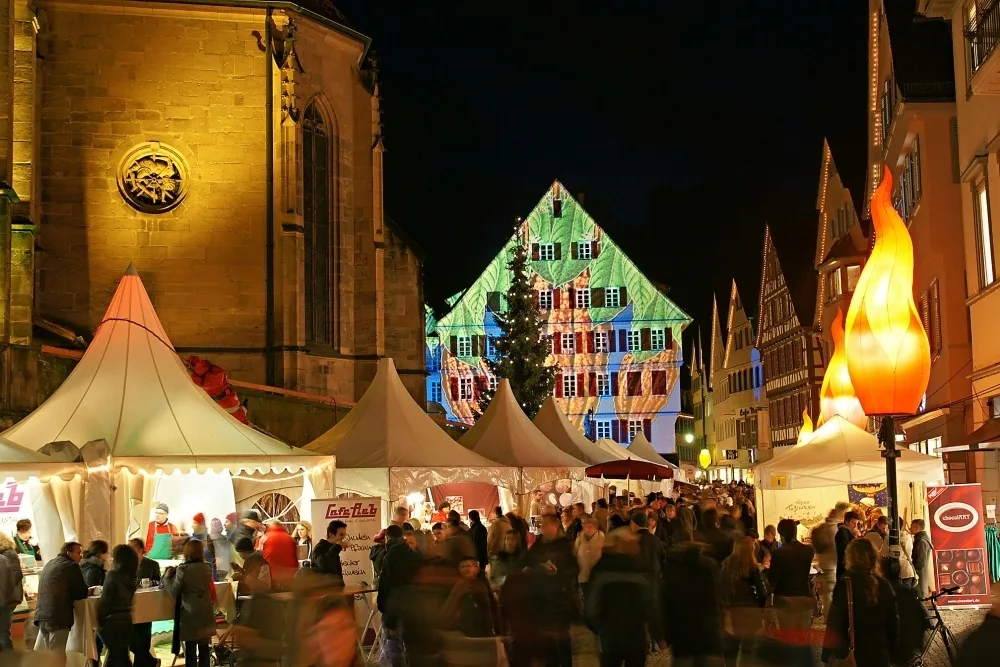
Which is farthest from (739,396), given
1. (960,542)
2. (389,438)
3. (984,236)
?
(960,542)

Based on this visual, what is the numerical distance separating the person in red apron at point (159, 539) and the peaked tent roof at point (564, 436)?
12.1 meters

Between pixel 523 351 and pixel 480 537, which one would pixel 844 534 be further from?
pixel 523 351

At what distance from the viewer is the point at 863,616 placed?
28.1 ft

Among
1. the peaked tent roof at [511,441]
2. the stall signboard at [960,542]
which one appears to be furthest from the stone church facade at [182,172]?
the stall signboard at [960,542]

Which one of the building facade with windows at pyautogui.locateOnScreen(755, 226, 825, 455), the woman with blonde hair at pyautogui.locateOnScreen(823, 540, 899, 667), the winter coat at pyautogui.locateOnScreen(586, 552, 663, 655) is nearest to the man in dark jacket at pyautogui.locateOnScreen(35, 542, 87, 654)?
the winter coat at pyautogui.locateOnScreen(586, 552, 663, 655)

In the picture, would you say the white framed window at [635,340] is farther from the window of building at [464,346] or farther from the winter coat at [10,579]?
the winter coat at [10,579]

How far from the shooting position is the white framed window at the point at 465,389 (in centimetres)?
6688

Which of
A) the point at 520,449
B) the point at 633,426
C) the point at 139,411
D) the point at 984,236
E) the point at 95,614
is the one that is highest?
the point at 984,236

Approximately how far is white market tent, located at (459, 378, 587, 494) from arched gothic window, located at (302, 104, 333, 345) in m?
7.72

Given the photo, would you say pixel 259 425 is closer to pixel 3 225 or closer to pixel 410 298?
pixel 3 225

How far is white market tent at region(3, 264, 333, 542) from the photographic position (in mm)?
15859

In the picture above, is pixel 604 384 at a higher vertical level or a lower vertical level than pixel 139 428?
higher

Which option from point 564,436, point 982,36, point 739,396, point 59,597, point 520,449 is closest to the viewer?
point 59,597

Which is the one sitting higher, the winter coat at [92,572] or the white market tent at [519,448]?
the white market tent at [519,448]
